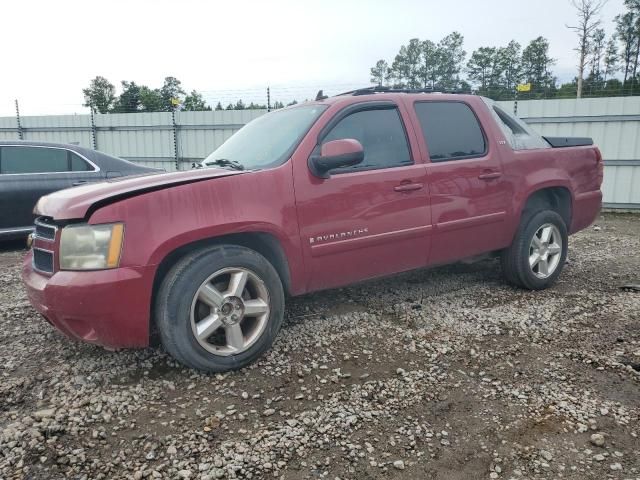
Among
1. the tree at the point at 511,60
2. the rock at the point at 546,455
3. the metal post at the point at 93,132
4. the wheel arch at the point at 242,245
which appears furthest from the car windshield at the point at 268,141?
the tree at the point at 511,60

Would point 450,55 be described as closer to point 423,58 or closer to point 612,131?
point 423,58

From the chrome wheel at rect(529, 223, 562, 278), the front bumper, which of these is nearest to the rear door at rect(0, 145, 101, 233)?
the front bumper

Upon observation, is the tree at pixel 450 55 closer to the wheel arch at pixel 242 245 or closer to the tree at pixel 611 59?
the tree at pixel 611 59

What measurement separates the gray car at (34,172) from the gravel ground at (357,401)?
2.73 m

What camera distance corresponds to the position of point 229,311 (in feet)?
9.92

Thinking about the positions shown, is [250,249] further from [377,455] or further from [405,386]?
[377,455]

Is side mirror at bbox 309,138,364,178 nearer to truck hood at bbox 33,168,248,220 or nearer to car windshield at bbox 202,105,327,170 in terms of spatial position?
car windshield at bbox 202,105,327,170

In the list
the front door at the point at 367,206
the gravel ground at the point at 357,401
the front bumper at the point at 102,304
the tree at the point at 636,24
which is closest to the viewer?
the gravel ground at the point at 357,401

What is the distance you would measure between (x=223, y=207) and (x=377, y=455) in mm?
1677

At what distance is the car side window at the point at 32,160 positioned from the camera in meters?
6.43

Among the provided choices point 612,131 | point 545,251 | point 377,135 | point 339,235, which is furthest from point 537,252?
point 612,131

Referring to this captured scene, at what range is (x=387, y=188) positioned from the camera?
3.59 meters

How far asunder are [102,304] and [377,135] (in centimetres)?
230

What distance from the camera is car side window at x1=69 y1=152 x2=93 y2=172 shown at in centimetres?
669
